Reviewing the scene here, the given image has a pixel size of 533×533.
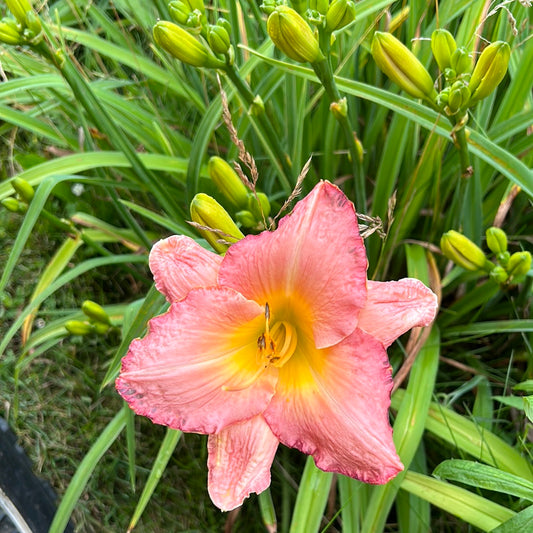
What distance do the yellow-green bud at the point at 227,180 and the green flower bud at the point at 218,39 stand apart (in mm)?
149

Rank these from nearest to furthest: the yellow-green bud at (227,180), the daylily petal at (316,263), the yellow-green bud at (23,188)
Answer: the daylily petal at (316,263)
the yellow-green bud at (227,180)
the yellow-green bud at (23,188)

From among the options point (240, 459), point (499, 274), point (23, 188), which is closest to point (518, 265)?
point (499, 274)

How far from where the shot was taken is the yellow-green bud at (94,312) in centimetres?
110

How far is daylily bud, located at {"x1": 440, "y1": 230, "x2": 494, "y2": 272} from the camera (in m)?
0.92

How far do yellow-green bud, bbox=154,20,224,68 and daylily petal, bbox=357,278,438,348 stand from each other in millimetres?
408

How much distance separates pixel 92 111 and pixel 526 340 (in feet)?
2.89

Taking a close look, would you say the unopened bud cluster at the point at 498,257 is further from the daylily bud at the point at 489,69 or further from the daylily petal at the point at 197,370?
the daylily petal at the point at 197,370

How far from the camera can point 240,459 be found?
0.73 m

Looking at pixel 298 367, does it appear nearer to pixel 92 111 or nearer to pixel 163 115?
pixel 92 111

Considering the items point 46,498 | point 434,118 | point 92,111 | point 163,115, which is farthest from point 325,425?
point 163,115

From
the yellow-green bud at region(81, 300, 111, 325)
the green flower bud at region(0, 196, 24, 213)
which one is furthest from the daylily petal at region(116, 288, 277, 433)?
the green flower bud at region(0, 196, 24, 213)

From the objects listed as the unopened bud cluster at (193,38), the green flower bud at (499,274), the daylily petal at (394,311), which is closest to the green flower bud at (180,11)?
the unopened bud cluster at (193,38)

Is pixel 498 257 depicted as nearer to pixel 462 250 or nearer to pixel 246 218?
pixel 462 250

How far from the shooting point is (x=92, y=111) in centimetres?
103
